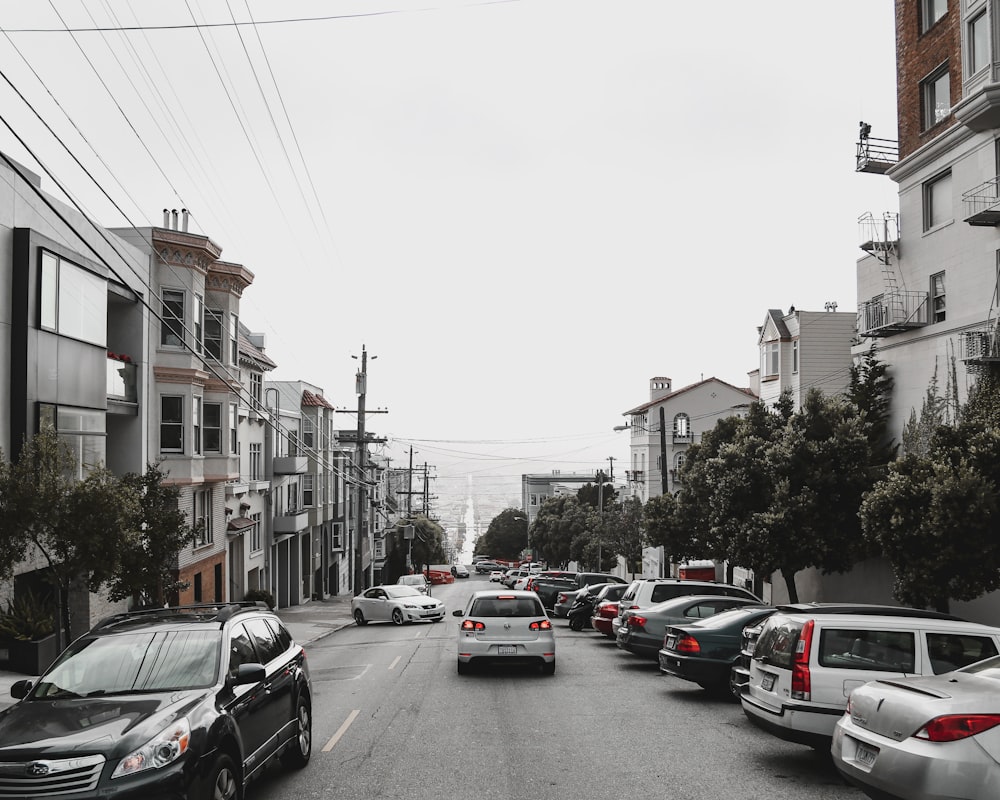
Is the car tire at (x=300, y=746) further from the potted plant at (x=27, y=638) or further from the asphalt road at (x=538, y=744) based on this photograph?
the potted plant at (x=27, y=638)

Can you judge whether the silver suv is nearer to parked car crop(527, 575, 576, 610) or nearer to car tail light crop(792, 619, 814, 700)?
car tail light crop(792, 619, 814, 700)

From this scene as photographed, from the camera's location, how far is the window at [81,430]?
2016cm

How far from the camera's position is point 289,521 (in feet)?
151

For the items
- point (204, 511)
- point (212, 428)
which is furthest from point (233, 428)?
point (204, 511)

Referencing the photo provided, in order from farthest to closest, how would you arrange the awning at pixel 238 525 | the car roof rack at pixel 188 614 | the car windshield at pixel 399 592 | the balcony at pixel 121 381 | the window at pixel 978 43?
the awning at pixel 238 525
the car windshield at pixel 399 592
the balcony at pixel 121 381
the window at pixel 978 43
the car roof rack at pixel 188 614

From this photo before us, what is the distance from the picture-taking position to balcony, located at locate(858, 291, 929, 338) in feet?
85.2

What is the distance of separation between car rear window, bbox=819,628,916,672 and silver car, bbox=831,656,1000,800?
2132mm

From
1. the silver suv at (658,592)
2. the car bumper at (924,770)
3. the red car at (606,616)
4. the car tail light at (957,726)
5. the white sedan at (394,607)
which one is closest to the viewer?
the car bumper at (924,770)

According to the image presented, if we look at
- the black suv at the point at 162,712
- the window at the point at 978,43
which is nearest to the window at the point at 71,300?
the black suv at the point at 162,712

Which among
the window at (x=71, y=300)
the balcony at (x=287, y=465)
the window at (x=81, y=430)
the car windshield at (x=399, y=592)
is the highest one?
the window at (x=71, y=300)

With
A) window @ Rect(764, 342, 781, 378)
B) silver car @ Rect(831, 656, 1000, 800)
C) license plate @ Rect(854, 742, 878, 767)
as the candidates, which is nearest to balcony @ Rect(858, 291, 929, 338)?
window @ Rect(764, 342, 781, 378)

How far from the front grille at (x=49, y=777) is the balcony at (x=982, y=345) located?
67.9 ft

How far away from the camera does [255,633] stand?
896 centimetres

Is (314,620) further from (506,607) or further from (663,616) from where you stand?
(663,616)
